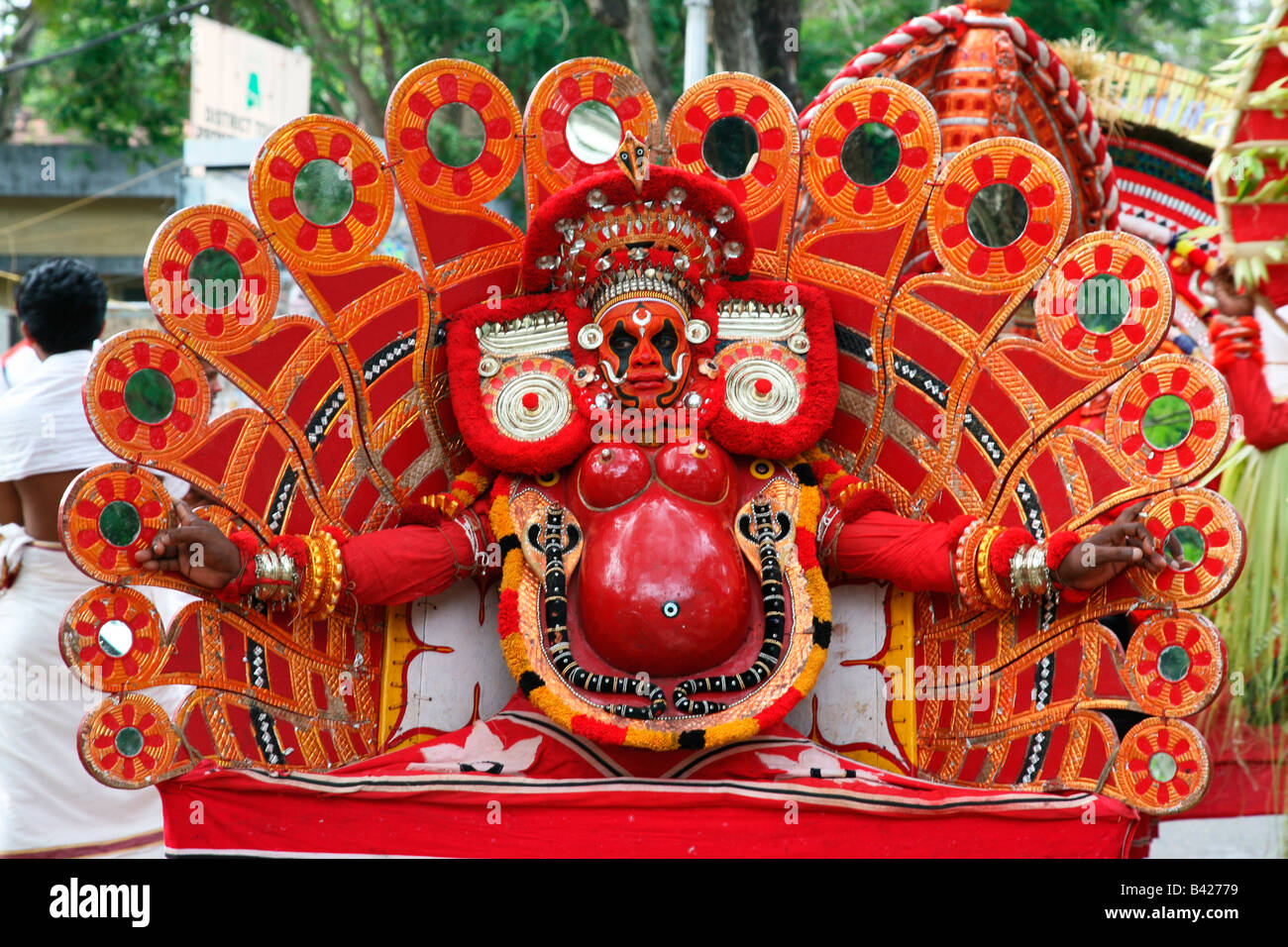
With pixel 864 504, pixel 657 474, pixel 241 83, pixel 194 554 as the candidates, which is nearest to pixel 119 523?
pixel 194 554

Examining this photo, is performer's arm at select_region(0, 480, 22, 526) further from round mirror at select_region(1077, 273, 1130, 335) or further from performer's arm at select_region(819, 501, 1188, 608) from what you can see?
round mirror at select_region(1077, 273, 1130, 335)

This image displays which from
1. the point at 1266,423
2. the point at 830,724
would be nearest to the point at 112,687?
the point at 830,724

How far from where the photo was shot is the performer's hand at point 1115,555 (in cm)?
362

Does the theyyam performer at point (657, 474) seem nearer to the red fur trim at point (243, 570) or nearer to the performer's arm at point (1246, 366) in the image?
the red fur trim at point (243, 570)

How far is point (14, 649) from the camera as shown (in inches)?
172

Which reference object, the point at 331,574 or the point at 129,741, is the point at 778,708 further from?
the point at 129,741

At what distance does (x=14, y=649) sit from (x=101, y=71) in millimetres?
9093

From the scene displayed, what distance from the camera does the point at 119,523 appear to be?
11.7 feet

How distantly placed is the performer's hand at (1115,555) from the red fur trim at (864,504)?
589mm

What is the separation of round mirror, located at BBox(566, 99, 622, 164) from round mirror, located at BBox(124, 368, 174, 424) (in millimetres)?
1369

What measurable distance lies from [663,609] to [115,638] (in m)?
1.39

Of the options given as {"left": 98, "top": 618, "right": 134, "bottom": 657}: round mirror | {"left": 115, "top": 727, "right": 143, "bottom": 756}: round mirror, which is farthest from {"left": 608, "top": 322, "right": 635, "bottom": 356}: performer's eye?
{"left": 115, "top": 727, "right": 143, "bottom": 756}: round mirror

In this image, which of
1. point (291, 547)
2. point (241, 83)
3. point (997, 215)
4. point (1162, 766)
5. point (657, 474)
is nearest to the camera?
point (1162, 766)

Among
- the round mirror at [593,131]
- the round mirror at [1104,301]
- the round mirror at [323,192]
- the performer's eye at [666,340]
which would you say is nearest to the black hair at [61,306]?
the round mirror at [323,192]
